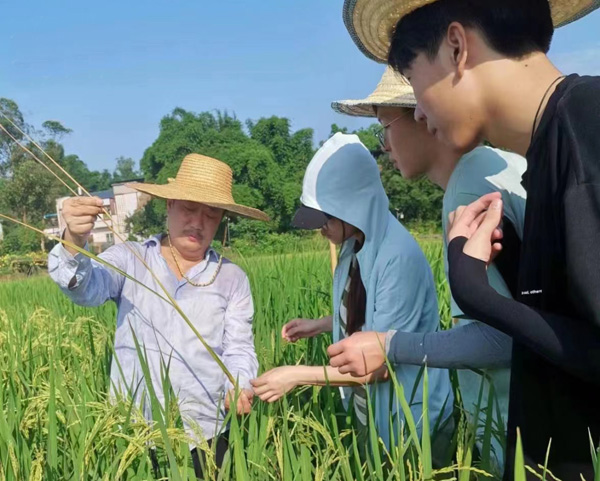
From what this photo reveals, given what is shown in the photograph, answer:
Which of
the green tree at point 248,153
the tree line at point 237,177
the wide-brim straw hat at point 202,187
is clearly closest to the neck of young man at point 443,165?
the wide-brim straw hat at point 202,187

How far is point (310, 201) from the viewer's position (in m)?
1.44

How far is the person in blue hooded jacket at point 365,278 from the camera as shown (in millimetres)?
1229

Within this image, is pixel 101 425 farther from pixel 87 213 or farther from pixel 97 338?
pixel 97 338

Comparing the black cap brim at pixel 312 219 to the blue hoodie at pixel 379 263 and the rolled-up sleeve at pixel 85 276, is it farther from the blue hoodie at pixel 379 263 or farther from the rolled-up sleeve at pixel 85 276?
the rolled-up sleeve at pixel 85 276

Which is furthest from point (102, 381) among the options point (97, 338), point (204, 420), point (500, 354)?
point (500, 354)

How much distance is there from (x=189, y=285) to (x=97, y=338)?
42.0 inches

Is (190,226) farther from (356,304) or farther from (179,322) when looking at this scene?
(356,304)

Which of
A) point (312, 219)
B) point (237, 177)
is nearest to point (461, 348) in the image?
point (312, 219)

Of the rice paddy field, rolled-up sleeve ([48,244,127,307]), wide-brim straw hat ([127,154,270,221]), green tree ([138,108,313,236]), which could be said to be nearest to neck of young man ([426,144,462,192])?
the rice paddy field

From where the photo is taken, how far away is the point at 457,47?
2.61 feet

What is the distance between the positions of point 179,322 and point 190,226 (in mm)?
288

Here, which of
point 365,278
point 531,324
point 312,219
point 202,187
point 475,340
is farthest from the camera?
point 202,187

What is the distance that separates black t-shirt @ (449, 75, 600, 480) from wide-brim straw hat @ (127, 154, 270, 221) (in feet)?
3.36

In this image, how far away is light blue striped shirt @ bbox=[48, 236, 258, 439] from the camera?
1.54 metres
